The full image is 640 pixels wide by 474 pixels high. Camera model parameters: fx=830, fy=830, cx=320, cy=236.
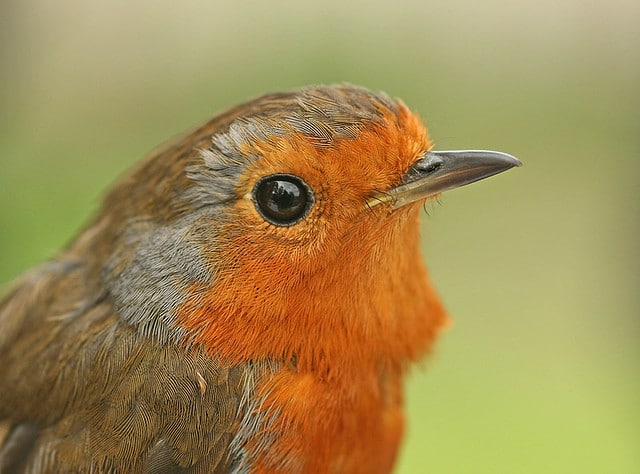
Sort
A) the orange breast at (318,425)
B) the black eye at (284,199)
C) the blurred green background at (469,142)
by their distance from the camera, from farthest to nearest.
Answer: the blurred green background at (469,142) → the orange breast at (318,425) → the black eye at (284,199)

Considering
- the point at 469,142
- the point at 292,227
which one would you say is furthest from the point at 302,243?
the point at 469,142

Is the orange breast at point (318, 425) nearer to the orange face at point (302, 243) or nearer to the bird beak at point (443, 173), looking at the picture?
the orange face at point (302, 243)

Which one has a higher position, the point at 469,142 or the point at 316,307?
the point at 469,142

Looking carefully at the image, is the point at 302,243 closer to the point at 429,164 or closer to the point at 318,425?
the point at 429,164

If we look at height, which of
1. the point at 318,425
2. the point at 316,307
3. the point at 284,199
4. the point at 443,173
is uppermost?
the point at 443,173

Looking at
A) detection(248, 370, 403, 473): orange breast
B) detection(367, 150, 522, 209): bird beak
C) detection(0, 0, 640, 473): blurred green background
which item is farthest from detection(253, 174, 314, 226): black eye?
detection(0, 0, 640, 473): blurred green background

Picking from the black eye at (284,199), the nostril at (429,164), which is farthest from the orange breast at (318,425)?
the nostril at (429,164)

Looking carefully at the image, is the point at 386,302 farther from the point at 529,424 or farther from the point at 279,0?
the point at 279,0

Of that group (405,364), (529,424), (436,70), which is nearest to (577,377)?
(529,424)
